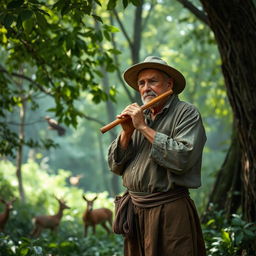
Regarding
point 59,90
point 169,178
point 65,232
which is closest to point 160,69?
point 169,178

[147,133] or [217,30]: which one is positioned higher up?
[217,30]

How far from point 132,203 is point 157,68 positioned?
98 centimetres

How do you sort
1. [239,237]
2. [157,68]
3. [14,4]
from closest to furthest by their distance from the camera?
[14,4] → [157,68] → [239,237]

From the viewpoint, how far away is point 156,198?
121 inches

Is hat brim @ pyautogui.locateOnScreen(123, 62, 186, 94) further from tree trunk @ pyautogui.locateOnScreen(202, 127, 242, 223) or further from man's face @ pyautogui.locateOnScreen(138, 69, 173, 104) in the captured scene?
tree trunk @ pyautogui.locateOnScreen(202, 127, 242, 223)

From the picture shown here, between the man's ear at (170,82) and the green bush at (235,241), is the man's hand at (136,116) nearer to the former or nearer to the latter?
the man's ear at (170,82)

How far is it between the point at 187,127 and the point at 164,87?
15.1 inches

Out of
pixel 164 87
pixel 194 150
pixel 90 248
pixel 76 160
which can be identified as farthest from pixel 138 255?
pixel 76 160

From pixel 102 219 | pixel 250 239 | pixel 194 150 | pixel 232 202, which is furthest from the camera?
pixel 102 219

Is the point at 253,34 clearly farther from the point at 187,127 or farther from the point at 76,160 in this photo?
the point at 76,160

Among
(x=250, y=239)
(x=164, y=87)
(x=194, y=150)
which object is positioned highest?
(x=164, y=87)

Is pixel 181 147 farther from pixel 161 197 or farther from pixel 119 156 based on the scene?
pixel 119 156

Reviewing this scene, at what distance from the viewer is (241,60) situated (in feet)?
13.8

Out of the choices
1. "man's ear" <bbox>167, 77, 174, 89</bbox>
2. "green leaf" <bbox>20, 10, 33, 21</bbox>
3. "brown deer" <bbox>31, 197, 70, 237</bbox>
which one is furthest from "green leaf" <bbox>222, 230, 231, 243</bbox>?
"brown deer" <bbox>31, 197, 70, 237</bbox>
